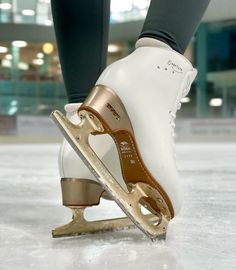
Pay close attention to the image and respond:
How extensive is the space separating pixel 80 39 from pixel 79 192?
194 millimetres

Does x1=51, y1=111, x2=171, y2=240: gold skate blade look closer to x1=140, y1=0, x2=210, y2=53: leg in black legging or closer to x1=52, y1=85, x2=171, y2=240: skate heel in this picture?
x1=52, y1=85, x2=171, y2=240: skate heel

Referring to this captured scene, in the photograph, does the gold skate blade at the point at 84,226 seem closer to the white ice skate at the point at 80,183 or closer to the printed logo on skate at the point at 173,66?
the white ice skate at the point at 80,183

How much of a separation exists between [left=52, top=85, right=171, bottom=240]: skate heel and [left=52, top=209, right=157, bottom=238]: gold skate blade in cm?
2

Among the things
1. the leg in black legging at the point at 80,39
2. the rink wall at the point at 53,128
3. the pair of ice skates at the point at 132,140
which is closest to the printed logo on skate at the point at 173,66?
the pair of ice skates at the point at 132,140

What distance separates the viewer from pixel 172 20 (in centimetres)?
52

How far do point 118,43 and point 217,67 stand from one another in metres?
1.39

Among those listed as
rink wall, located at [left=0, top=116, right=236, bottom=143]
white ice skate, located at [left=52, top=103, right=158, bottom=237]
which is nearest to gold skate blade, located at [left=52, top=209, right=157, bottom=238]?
white ice skate, located at [left=52, top=103, right=158, bottom=237]

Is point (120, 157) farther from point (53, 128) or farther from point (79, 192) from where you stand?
point (53, 128)

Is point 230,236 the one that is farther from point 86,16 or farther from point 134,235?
Result: point 86,16

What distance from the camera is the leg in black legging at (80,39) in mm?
602

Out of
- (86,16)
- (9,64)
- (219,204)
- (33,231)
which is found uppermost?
(86,16)

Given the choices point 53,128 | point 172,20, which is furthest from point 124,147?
point 53,128

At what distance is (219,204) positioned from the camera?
0.76 meters

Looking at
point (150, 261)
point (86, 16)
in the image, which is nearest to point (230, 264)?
point (150, 261)
